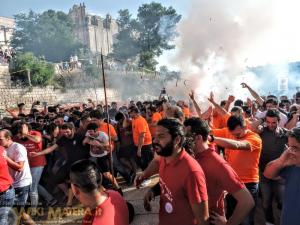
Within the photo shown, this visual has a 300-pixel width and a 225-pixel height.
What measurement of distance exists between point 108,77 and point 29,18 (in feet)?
74.7

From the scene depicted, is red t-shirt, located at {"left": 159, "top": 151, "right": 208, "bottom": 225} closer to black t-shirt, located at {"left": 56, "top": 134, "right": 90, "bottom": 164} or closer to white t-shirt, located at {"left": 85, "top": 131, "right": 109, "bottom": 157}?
white t-shirt, located at {"left": 85, "top": 131, "right": 109, "bottom": 157}

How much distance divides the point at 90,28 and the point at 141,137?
70356mm

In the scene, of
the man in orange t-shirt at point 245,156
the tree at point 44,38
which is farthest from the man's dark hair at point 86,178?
the tree at point 44,38

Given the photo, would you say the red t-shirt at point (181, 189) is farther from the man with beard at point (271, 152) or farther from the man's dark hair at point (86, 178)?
the man with beard at point (271, 152)

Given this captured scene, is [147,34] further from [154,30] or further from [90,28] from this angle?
[90,28]

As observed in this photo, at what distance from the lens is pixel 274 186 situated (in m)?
4.72

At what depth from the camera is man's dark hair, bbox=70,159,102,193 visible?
7.34 ft

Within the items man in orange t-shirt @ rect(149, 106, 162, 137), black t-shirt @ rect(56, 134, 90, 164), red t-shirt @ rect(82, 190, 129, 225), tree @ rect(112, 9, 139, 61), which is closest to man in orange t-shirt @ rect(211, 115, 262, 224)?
red t-shirt @ rect(82, 190, 129, 225)

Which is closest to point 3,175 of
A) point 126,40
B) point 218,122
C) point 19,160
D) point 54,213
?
point 19,160

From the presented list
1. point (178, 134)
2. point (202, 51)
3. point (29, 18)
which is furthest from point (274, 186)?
point (29, 18)

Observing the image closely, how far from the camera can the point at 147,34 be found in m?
46.6

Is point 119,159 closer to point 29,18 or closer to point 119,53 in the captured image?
point 119,53

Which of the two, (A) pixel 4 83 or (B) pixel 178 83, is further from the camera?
(B) pixel 178 83

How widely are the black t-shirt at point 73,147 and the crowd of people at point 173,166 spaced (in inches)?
0.7
